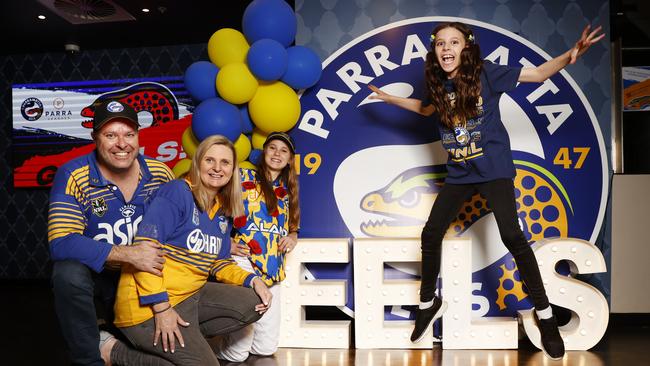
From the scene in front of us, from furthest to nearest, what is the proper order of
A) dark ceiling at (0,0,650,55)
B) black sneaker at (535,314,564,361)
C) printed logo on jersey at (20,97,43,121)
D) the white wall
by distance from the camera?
printed logo on jersey at (20,97,43,121)
dark ceiling at (0,0,650,55)
the white wall
black sneaker at (535,314,564,361)

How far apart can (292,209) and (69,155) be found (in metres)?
3.36

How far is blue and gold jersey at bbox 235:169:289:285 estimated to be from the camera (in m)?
2.20

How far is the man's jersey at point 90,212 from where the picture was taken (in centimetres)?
158

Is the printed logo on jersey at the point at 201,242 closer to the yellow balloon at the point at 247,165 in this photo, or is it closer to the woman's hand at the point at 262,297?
the woman's hand at the point at 262,297

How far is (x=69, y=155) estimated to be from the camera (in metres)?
4.62

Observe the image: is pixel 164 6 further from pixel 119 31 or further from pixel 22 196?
pixel 22 196

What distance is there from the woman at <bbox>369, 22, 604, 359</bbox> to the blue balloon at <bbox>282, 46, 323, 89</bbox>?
25.5 inches

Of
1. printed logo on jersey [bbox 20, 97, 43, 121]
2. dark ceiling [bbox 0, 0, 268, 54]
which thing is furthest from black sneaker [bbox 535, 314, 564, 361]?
Result: printed logo on jersey [bbox 20, 97, 43, 121]

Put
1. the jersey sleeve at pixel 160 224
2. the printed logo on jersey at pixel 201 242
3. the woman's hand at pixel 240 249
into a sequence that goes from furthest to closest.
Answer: the woman's hand at pixel 240 249 < the printed logo on jersey at pixel 201 242 < the jersey sleeve at pixel 160 224

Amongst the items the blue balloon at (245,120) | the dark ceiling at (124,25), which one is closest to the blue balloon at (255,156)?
the blue balloon at (245,120)

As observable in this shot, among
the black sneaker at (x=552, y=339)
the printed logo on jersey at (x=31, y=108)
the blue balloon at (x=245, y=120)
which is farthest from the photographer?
the printed logo on jersey at (x=31, y=108)

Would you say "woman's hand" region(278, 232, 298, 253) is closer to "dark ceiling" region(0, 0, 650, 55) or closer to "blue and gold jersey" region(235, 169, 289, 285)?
"blue and gold jersey" region(235, 169, 289, 285)

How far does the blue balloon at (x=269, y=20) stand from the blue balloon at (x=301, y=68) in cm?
11

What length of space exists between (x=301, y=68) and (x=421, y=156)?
2.82 feet
